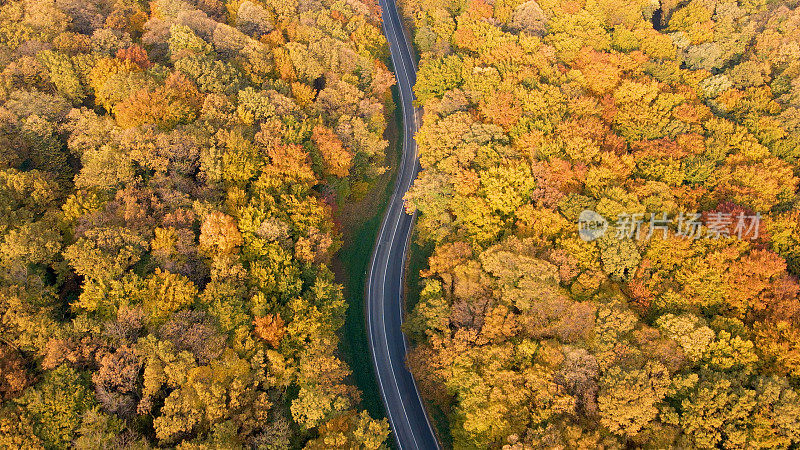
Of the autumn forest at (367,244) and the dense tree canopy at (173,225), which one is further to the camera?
the autumn forest at (367,244)

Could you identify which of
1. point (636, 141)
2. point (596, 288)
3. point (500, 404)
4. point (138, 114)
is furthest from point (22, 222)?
point (636, 141)

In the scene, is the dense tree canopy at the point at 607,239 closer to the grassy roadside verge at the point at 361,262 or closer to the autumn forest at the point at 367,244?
the autumn forest at the point at 367,244

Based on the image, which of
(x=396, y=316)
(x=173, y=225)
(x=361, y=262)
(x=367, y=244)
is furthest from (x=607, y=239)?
(x=173, y=225)

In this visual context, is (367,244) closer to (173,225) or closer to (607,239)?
(173,225)

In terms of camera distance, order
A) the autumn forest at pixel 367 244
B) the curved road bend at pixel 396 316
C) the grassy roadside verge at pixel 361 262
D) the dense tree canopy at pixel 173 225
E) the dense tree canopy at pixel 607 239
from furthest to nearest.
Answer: the grassy roadside verge at pixel 361 262
the curved road bend at pixel 396 316
the dense tree canopy at pixel 607 239
the autumn forest at pixel 367 244
the dense tree canopy at pixel 173 225

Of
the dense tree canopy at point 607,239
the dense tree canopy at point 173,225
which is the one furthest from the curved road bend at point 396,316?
the dense tree canopy at point 173,225

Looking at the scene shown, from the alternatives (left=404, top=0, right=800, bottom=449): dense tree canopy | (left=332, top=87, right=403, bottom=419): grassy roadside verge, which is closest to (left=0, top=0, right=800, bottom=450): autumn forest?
(left=404, top=0, right=800, bottom=449): dense tree canopy

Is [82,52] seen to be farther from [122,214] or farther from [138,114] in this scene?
[122,214]
